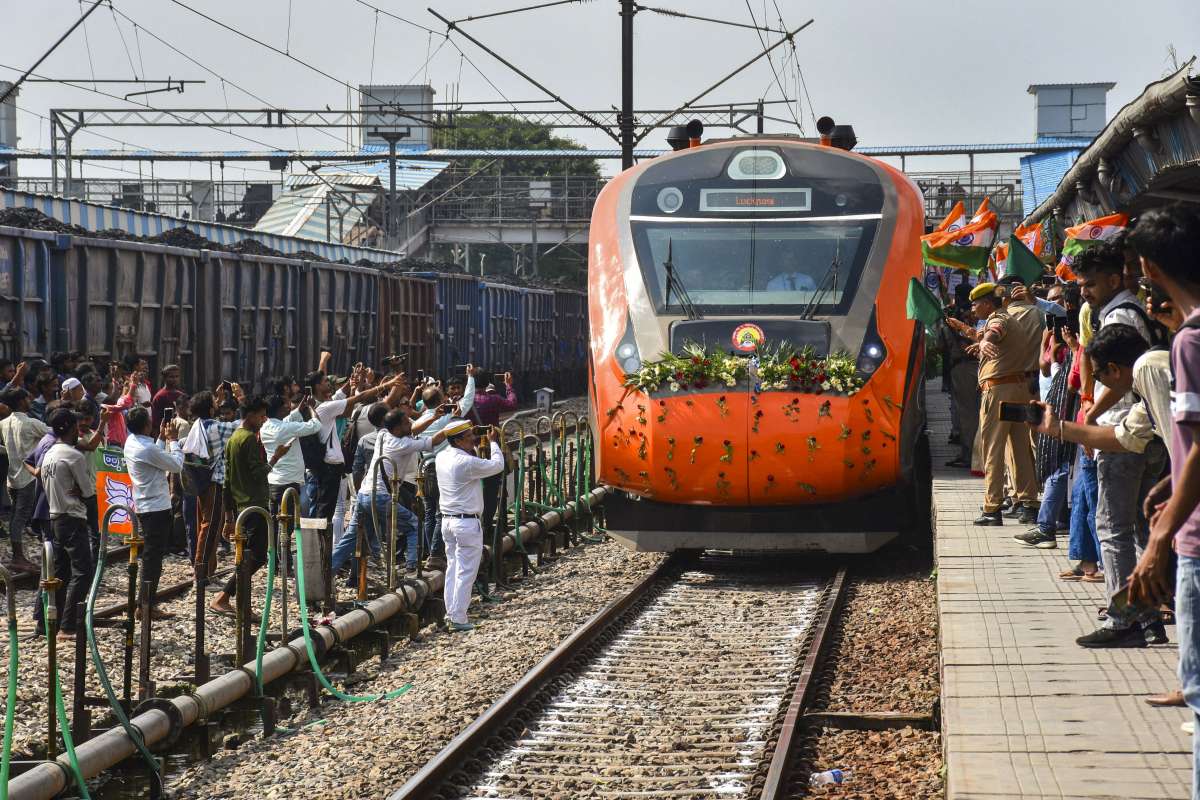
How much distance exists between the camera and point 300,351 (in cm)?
2406

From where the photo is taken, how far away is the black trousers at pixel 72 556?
10.1 metres

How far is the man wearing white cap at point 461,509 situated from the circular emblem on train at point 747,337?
6.97ft

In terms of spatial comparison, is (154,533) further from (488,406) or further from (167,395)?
(488,406)

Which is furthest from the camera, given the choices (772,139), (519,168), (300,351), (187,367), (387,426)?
(519,168)

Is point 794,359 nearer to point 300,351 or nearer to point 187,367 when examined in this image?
point 187,367

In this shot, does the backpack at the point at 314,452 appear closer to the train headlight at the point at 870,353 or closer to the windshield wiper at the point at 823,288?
the windshield wiper at the point at 823,288

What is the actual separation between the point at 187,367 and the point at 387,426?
904 cm

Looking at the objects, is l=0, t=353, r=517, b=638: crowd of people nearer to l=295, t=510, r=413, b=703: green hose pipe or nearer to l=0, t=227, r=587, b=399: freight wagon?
l=295, t=510, r=413, b=703: green hose pipe

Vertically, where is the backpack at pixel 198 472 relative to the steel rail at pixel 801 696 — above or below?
above

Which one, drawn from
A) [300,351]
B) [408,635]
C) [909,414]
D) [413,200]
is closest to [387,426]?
[408,635]

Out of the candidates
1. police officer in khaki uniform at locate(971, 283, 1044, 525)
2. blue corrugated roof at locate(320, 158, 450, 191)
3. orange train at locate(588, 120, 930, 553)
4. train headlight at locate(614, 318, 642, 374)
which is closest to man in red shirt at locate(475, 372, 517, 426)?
orange train at locate(588, 120, 930, 553)

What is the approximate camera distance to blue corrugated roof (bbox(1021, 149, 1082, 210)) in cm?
3004

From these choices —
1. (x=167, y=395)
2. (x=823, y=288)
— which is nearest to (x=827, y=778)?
(x=823, y=288)

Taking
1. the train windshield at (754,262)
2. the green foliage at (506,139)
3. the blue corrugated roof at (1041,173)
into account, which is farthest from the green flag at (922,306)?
the green foliage at (506,139)
